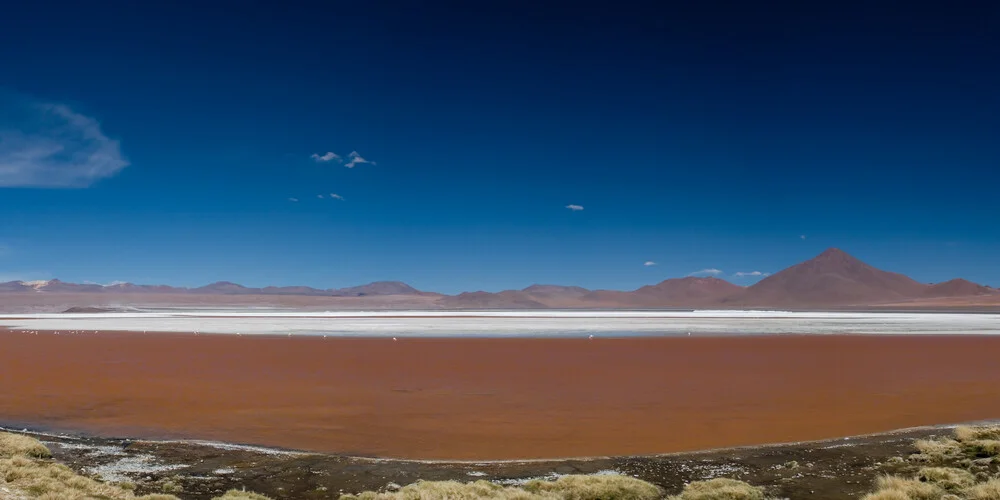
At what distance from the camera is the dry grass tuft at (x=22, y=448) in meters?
9.35

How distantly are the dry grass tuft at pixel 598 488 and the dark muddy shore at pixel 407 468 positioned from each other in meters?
0.36

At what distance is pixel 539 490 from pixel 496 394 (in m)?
8.03

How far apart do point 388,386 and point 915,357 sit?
18372 mm

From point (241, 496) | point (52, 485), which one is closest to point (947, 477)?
point (241, 496)

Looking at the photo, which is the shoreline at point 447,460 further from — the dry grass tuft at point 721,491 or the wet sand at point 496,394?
the dry grass tuft at point 721,491

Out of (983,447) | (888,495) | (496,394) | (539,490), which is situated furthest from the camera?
(496,394)

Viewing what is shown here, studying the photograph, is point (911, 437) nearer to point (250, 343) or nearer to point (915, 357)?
point (915, 357)

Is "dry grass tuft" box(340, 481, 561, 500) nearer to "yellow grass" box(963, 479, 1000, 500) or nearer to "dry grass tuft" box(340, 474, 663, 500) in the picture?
"dry grass tuft" box(340, 474, 663, 500)

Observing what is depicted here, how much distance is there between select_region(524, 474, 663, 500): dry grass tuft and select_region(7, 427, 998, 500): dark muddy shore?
1.20 ft

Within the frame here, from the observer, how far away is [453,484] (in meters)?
8.20

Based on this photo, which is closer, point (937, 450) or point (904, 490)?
point (904, 490)

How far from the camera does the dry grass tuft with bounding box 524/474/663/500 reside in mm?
8070

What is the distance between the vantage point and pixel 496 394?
16188 mm

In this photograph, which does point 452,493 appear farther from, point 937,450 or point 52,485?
point 937,450
